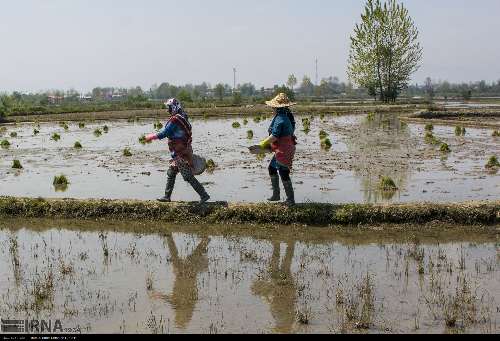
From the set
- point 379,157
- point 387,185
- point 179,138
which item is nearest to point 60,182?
point 179,138

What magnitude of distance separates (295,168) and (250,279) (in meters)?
7.34

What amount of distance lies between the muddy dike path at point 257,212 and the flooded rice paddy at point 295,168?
1265mm

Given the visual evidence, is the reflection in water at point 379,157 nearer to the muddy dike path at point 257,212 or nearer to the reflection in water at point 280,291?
the muddy dike path at point 257,212

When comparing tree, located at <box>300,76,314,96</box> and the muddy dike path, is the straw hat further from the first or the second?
tree, located at <box>300,76,314,96</box>

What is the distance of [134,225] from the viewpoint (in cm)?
746

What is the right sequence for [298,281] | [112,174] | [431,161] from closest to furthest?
1. [298,281]
2. [112,174]
3. [431,161]

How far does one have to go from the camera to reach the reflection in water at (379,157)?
9.75 meters

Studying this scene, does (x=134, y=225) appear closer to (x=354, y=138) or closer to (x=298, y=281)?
(x=298, y=281)

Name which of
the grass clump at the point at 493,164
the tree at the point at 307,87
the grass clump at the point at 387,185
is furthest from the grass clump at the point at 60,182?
the tree at the point at 307,87

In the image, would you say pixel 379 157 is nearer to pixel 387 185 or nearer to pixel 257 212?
pixel 387 185

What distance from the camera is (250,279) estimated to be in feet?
17.3

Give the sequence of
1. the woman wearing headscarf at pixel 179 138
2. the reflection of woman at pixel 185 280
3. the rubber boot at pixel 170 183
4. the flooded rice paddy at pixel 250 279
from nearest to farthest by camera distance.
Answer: the flooded rice paddy at pixel 250 279 < the reflection of woman at pixel 185 280 < the woman wearing headscarf at pixel 179 138 < the rubber boot at pixel 170 183

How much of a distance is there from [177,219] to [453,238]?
11.4 feet
